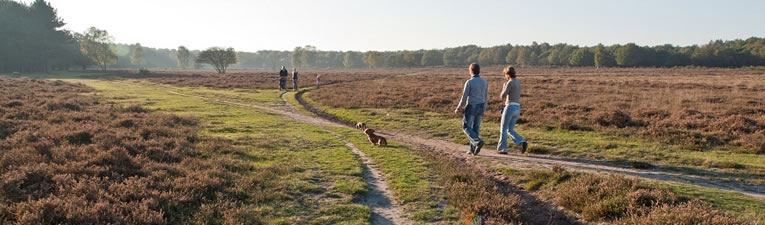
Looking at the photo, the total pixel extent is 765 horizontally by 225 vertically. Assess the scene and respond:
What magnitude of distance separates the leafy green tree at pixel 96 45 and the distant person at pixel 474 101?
377 feet

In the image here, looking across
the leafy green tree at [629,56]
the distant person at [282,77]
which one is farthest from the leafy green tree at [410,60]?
the distant person at [282,77]

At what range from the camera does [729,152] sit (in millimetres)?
11383

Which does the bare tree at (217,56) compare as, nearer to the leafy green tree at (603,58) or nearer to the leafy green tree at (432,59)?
the leafy green tree at (432,59)

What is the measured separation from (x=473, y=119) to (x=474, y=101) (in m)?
0.57

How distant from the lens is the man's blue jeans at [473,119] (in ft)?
34.6

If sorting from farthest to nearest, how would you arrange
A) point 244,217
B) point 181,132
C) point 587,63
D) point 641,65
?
point 587,63, point 641,65, point 181,132, point 244,217

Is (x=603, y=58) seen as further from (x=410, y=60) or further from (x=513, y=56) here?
(x=410, y=60)

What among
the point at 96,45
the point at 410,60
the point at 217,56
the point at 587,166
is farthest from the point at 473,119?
the point at 410,60

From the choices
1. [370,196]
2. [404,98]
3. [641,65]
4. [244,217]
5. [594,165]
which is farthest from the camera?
[641,65]

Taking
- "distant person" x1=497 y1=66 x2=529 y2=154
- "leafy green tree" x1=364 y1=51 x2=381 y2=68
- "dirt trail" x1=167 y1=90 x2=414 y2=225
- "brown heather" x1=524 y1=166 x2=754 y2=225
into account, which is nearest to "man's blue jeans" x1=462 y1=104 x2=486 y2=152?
"distant person" x1=497 y1=66 x2=529 y2=154

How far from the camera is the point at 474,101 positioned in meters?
10.5

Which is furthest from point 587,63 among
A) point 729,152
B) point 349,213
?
point 349,213

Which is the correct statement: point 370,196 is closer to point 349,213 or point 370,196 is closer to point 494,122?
point 349,213

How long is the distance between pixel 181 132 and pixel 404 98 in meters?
16.8
